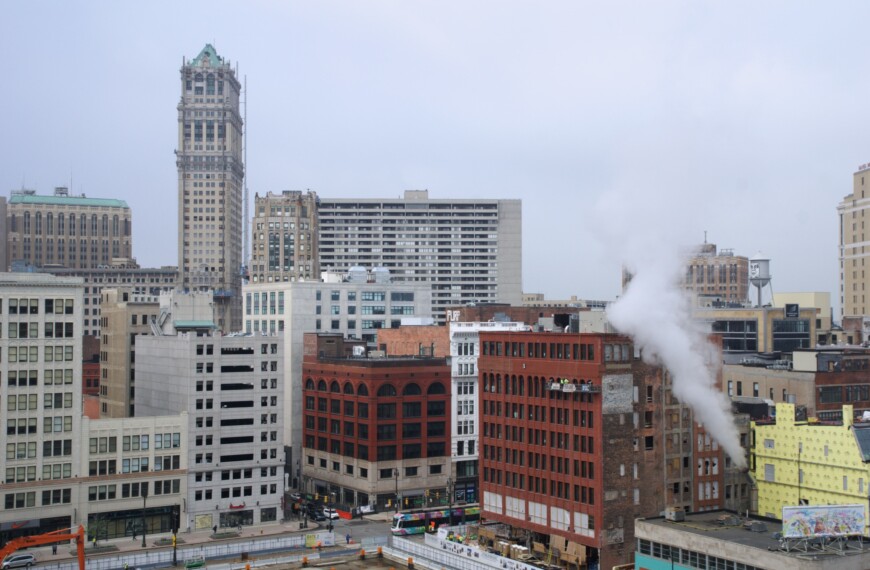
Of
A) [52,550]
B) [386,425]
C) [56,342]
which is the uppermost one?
[56,342]

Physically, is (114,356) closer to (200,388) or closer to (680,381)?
(200,388)

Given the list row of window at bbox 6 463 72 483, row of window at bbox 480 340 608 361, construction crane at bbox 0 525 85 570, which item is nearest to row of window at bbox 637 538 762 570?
row of window at bbox 480 340 608 361

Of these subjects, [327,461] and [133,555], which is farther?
[327,461]

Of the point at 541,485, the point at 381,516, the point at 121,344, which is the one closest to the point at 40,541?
the point at 381,516

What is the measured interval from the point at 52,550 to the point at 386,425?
4469cm

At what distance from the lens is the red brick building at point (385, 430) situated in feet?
459

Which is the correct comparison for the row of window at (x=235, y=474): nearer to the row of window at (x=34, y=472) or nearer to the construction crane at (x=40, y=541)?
the row of window at (x=34, y=472)

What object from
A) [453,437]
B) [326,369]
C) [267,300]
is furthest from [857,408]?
[267,300]

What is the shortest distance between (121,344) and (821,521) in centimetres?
10932

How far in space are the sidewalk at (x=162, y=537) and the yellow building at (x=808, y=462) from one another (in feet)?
174

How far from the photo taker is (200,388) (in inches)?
5128

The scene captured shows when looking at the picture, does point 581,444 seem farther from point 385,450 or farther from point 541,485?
point 385,450

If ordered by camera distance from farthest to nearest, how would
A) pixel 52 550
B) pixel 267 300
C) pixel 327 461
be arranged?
pixel 267 300 → pixel 327 461 → pixel 52 550

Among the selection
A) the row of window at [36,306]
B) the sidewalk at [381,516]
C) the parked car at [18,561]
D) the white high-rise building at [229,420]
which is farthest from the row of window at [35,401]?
the sidewalk at [381,516]
